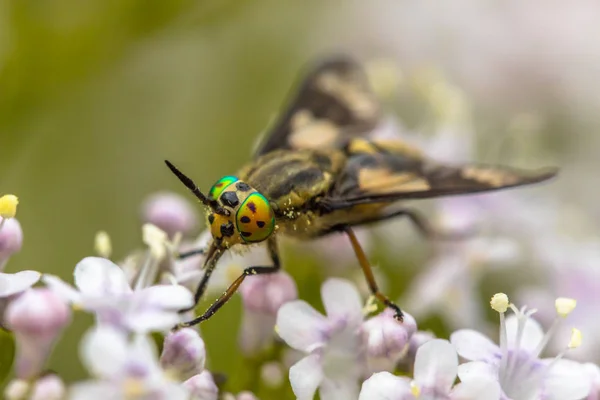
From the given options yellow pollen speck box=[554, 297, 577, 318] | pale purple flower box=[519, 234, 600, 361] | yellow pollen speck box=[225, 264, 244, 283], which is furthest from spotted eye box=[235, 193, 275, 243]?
pale purple flower box=[519, 234, 600, 361]

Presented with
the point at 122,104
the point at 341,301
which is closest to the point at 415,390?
the point at 341,301

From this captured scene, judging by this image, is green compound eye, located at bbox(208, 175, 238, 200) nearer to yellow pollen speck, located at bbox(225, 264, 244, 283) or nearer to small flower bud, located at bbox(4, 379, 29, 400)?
yellow pollen speck, located at bbox(225, 264, 244, 283)

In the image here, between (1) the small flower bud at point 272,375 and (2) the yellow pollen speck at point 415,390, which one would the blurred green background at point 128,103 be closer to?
(1) the small flower bud at point 272,375

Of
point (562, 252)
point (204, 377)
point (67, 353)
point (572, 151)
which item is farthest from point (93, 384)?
point (572, 151)

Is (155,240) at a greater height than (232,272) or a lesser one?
greater

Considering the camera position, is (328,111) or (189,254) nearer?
(189,254)

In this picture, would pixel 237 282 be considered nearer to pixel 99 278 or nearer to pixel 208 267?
pixel 208 267
